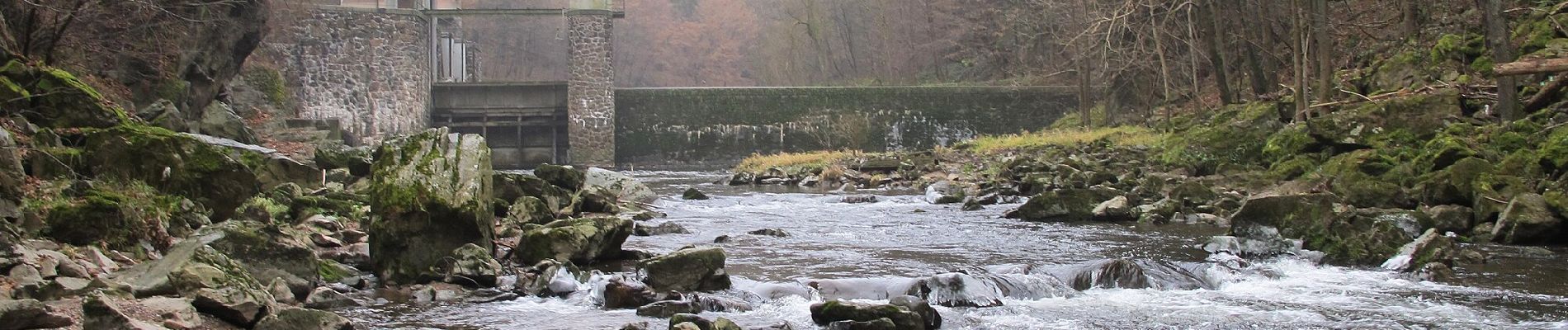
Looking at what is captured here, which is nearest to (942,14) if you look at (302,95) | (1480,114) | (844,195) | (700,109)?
(700,109)

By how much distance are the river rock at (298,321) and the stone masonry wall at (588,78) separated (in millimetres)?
32329

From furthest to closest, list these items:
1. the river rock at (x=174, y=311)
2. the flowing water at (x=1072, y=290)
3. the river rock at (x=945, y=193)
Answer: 1. the river rock at (x=945, y=193)
2. the flowing water at (x=1072, y=290)
3. the river rock at (x=174, y=311)

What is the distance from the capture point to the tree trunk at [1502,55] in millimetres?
14695

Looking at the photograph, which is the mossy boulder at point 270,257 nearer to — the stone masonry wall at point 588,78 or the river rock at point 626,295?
the river rock at point 626,295

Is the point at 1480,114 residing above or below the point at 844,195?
above

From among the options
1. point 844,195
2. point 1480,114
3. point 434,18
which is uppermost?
point 434,18

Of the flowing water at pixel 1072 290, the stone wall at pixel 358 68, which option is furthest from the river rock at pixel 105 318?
the stone wall at pixel 358 68

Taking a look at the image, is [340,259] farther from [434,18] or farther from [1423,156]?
[434,18]

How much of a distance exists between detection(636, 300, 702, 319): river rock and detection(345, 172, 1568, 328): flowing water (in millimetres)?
137

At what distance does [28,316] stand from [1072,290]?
20.2ft

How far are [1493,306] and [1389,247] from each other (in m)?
2.37

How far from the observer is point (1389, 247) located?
10.2m

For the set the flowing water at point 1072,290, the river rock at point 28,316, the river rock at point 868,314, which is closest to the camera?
the river rock at point 28,316

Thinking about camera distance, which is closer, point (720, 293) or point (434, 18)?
point (720, 293)
